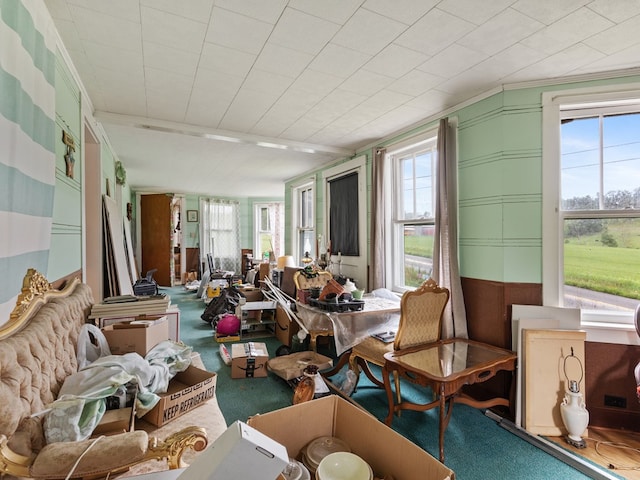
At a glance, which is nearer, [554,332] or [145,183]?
[554,332]

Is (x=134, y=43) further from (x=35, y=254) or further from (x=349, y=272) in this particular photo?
(x=349, y=272)

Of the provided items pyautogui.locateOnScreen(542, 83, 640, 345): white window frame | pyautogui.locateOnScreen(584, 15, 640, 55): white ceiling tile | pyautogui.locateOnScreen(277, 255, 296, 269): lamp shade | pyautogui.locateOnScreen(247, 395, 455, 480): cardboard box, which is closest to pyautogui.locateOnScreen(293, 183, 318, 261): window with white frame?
pyautogui.locateOnScreen(277, 255, 296, 269): lamp shade

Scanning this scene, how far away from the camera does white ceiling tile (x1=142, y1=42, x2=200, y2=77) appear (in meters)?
2.10

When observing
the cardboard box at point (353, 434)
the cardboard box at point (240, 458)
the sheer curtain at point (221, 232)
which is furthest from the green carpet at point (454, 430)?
the sheer curtain at point (221, 232)

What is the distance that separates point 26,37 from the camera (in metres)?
→ 1.35

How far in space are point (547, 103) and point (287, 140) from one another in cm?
278

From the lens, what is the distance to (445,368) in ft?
7.06

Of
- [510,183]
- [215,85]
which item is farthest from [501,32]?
[215,85]

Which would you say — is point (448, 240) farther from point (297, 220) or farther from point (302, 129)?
point (297, 220)

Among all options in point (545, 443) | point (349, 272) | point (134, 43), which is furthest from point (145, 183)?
point (545, 443)

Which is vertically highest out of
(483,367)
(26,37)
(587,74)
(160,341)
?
(587,74)

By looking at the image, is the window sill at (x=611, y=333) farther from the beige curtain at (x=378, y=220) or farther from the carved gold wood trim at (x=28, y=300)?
the carved gold wood trim at (x=28, y=300)

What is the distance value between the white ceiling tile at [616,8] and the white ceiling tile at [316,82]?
1564 mm

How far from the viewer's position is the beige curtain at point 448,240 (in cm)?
283
